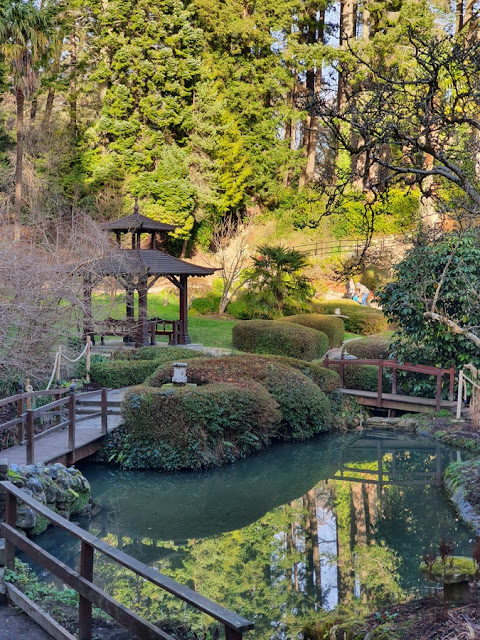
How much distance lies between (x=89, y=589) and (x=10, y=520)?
43.3 inches

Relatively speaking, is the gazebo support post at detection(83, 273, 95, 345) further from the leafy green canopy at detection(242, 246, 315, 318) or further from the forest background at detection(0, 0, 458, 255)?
the forest background at detection(0, 0, 458, 255)

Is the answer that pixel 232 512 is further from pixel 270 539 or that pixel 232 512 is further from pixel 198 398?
pixel 198 398

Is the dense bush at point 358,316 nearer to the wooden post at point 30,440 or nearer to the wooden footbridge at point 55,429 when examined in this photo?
the wooden footbridge at point 55,429

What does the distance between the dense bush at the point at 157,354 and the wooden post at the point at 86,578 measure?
11681mm

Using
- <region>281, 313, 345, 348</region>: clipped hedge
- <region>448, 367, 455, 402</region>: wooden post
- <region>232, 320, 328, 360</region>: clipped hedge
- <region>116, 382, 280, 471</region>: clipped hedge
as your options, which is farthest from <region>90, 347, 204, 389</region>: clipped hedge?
<region>281, 313, 345, 348</region>: clipped hedge

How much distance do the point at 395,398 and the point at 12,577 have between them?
12561mm

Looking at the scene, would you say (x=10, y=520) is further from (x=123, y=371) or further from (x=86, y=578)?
(x=123, y=371)

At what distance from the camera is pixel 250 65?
36188 millimetres

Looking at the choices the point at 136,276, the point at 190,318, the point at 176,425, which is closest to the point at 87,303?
the point at 136,276

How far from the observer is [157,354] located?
54.2 feet

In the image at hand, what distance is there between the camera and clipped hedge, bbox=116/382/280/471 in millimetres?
11648

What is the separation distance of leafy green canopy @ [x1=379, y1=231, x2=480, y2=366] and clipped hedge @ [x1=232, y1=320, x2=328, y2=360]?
4.51 m

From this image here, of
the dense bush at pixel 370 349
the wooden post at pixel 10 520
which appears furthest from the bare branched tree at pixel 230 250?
the wooden post at pixel 10 520

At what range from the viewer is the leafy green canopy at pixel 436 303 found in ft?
46.9
